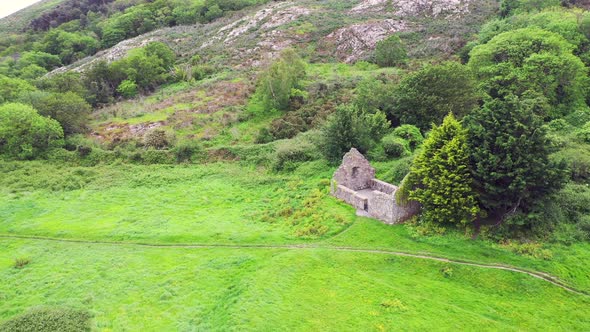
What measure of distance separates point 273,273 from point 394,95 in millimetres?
27262

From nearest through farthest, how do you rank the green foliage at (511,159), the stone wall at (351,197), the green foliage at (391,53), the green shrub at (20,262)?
the green foliage at (511,159) < the green shrub at (20,262) < the stone wall at (351,197) < the green foliage at (391,53)

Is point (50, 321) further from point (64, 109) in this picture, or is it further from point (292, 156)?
point (64, 109)

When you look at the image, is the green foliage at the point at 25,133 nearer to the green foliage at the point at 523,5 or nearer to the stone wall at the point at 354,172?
the stone wall at the point at 354,172

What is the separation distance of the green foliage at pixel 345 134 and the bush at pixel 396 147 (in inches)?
60.1

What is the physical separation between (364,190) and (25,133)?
1728 inches

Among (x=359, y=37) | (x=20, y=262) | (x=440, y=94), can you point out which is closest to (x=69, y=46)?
(x=359, y=37)

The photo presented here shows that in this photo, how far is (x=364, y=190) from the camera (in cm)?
3231

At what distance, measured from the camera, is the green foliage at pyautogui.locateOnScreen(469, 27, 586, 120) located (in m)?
41.7

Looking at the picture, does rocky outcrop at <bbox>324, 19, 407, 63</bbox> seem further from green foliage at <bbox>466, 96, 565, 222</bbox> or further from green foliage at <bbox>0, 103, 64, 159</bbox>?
green foliage at <bbox>466, 96, 565, 222</bbox>

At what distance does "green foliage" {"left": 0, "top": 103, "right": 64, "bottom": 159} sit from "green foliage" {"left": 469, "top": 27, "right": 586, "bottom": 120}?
177 ft

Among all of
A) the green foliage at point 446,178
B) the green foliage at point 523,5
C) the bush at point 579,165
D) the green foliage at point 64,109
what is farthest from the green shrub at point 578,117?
the green foliage at point 64,109

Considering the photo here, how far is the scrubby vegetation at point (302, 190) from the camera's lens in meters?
21.4

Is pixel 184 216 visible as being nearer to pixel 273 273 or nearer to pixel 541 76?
pixel 273 273

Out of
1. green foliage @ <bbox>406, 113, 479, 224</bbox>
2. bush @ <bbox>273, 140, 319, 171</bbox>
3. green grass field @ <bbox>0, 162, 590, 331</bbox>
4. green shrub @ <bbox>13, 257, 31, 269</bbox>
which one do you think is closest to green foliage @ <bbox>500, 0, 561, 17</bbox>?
bush @ <bbox>273, 140, 319, 171</bbox>
